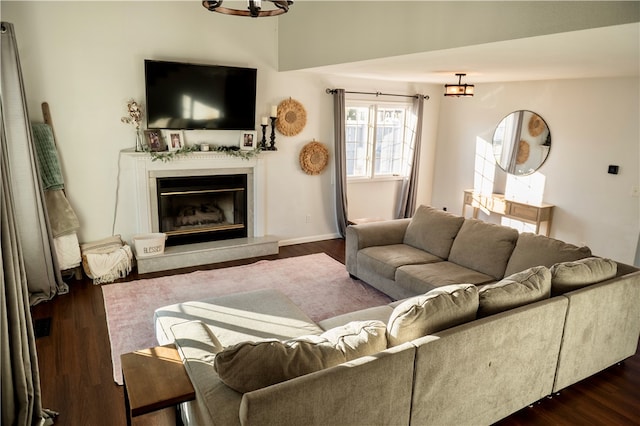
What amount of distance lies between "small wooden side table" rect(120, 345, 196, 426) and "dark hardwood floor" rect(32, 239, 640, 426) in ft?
2.41

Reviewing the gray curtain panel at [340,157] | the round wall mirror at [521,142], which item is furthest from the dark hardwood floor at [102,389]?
the gray curtain panel at [340,157]

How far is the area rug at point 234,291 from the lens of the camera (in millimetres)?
3734

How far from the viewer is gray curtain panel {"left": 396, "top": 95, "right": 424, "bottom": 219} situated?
6.80 meters

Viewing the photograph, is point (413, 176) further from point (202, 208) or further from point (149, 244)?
point (149, 244)

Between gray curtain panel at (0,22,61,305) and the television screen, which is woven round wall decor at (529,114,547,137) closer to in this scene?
the television screen

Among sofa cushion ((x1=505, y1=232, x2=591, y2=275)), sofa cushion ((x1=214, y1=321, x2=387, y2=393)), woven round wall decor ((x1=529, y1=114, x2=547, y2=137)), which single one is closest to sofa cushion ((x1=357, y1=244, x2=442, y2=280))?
sofa cushion ((x1=505, y1=232, x2=591, y2=275))

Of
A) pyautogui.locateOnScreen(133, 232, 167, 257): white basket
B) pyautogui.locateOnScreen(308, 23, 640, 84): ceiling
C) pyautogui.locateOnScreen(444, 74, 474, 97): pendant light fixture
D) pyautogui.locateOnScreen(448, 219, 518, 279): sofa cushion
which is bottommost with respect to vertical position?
pyautogui.locateOnScreen(133, 232, 167, 257): white basket

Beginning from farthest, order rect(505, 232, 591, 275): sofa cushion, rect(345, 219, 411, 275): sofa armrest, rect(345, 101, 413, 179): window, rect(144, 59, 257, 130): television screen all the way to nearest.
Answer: rect(345, 101, 413, 179): window → rect(144, 59, 257, 130): television screen → rect(345, 219, 411, 275): sofa armrest → rect(505, 232, 591, 275): sofa cushion

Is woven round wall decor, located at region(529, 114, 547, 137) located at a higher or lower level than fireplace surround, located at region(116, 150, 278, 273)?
higher

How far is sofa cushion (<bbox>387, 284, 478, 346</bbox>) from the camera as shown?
7.12 ft

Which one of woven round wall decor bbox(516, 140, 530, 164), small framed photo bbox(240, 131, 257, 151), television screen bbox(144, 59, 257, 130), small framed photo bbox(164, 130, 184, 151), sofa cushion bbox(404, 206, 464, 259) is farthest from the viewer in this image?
woven round wall decor bbox(516, 140, 530, 164)

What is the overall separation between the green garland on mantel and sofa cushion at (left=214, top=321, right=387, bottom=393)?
3579mm

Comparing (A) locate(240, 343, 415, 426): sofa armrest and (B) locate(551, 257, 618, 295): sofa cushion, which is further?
(B) locate(551, 257, 618, 295): sofa cushion

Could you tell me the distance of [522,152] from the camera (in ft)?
19.4
